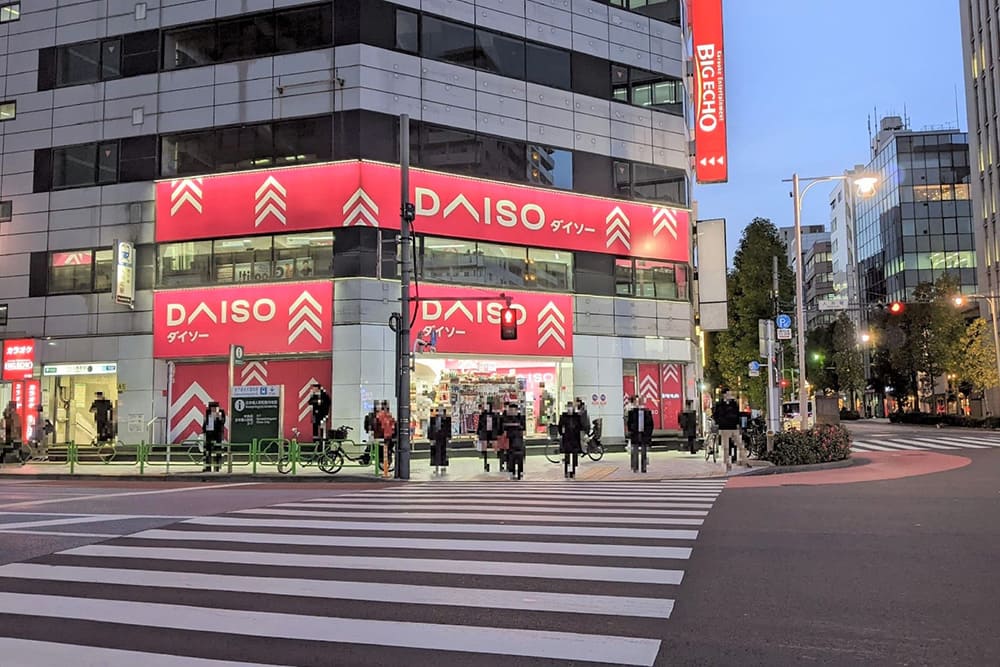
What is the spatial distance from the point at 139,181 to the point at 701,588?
27.0m

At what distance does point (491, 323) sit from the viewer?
2739 cm

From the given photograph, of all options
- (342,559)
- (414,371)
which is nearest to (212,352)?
(414,371)

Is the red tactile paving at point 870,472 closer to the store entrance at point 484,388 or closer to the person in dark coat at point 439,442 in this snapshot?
the person in dark coat at point 439,442

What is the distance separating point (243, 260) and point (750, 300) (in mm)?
31854

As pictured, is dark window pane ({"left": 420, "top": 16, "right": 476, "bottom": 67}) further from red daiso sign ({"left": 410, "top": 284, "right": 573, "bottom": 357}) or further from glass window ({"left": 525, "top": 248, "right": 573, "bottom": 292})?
red daiso sign ({"left": 410, "top": 284, "right": 573, "bottom": 357})

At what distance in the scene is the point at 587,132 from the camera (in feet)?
98.5

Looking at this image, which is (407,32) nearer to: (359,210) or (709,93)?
(359,210)

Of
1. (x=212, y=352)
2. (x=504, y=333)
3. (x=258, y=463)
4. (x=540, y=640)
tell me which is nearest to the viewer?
(x=540, y=640)

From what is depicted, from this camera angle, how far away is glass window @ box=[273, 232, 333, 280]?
2592cm

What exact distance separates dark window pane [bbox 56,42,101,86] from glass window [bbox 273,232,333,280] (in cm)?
1049

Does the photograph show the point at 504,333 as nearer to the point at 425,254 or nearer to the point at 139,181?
the point at 425,254

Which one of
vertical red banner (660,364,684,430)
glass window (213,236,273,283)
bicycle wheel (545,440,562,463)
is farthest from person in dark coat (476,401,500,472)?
vertical red banner (660,364,684,430)

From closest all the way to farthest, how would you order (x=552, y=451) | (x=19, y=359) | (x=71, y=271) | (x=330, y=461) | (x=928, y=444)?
(x=330, y=461), (x=552, y=451), (x=19, y=359), (x=71, y=271), (x=928, y=444)

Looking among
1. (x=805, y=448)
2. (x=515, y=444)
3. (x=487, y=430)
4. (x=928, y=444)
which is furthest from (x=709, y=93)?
(x=515, y=444)
